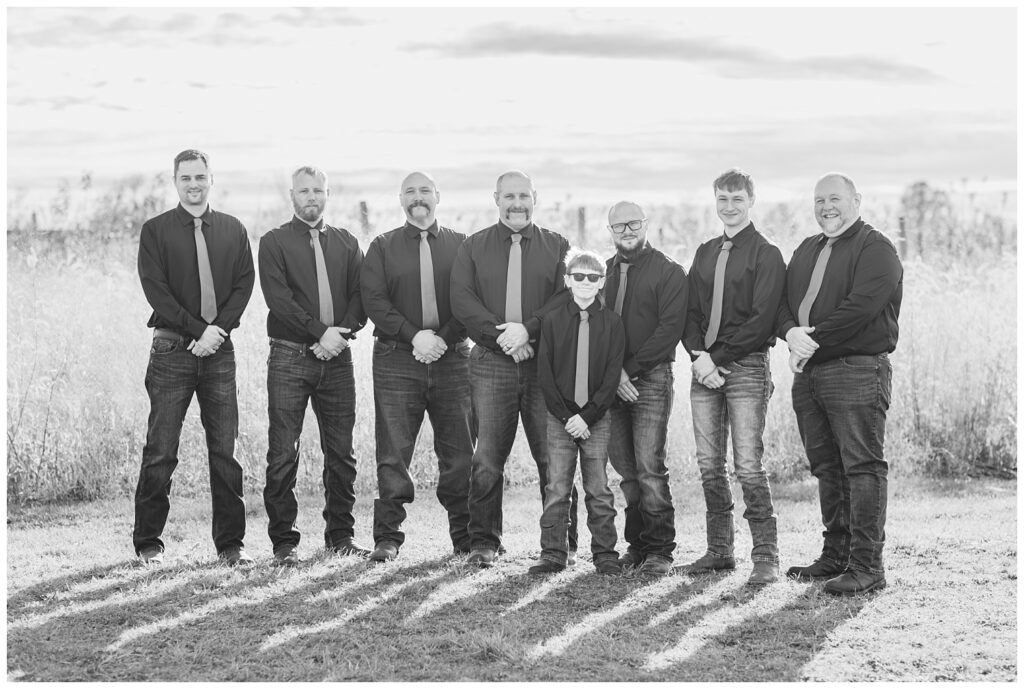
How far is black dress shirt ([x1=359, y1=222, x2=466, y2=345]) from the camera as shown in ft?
21.2

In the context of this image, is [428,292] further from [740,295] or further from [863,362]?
[863,362]

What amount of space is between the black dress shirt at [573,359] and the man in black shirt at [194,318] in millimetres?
1751

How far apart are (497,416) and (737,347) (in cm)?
135

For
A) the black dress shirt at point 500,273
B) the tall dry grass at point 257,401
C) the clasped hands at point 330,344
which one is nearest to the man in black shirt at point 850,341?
the black dress shirt at point 500,273

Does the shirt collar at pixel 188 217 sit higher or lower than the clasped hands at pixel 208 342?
higher

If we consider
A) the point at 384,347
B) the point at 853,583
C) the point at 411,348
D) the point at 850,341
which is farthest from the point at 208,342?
the point at 853,583

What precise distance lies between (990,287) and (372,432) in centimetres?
720

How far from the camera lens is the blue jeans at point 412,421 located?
257 inches

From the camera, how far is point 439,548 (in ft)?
23.4

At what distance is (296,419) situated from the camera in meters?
6.57

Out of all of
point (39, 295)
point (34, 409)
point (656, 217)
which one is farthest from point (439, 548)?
point (656, 217)

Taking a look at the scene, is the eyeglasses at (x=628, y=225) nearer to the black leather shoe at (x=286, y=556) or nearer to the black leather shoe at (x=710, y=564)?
the black leather shoe at (x=710, y=564)

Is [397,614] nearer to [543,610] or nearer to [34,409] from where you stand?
[543,610]

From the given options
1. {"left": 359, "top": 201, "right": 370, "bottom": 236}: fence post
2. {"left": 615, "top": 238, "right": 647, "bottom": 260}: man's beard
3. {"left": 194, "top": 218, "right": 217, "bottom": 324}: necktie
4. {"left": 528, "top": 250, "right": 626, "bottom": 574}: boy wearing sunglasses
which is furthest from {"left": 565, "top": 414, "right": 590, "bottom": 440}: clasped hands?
{"left": 359, "top": 201, "right": 370, "bottom": 236}: fence post
